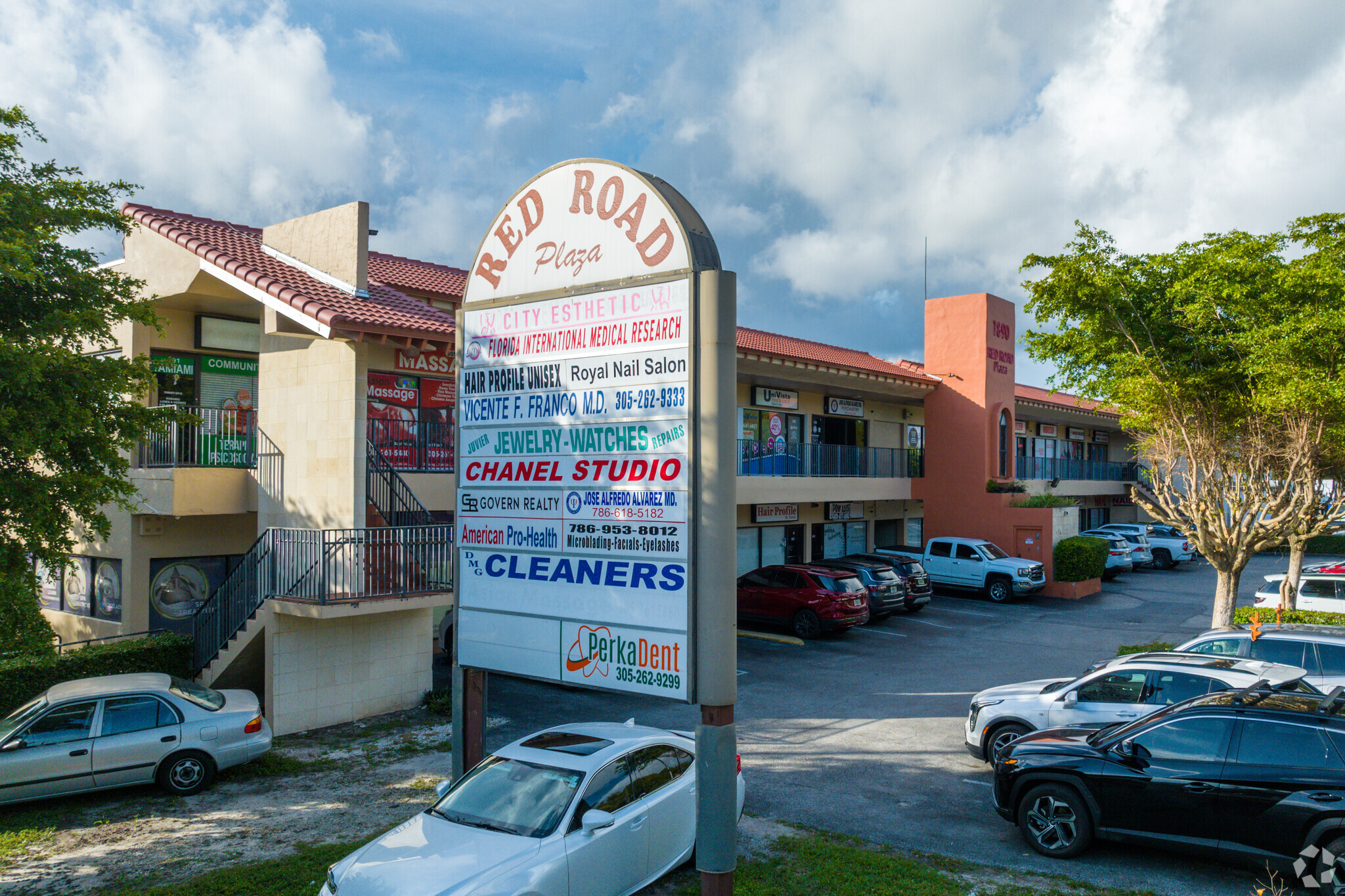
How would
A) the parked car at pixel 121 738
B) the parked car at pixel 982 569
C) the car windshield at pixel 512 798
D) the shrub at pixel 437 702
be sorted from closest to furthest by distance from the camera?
the car windshield at pixel 512 798 → the parked car at pixel 121 738 → the shrub at pixel 437 702 → the parked car at pixel 982 569

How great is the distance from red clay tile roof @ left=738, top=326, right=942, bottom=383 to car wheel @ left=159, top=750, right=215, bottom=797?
15827 millimetres

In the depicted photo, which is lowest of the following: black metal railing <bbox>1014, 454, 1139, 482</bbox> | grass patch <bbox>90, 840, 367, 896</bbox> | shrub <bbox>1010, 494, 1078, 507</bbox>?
grass patch <bbox>90, 840, 367, 896</bbox>

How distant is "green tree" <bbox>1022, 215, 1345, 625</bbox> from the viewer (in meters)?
14.1

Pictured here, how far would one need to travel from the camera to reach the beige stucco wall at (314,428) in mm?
13195

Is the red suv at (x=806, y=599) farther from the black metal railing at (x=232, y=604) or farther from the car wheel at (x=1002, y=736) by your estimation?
the black metal railing at (x=232, y=604)

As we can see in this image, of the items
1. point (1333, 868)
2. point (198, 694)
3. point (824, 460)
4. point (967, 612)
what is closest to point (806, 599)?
point (967, 612)

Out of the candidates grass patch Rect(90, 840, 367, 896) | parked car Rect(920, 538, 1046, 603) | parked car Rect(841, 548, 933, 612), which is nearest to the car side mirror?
grass patch Rect(90, 840, 367, 896)

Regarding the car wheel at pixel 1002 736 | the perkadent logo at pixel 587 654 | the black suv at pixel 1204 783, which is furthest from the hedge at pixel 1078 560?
the perkadent logo at pixel 587 654

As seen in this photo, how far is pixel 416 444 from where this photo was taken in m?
15.4

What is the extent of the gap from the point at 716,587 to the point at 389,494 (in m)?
10.3

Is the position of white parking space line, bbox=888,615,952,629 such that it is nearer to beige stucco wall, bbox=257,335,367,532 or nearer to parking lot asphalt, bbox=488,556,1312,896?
parking lot asphalt, bbox=488,556,1312,896

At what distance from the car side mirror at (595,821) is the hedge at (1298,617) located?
15.2 meters

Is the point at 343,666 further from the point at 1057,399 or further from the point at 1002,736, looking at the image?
the point at 1057,399

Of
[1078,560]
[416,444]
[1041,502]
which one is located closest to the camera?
[416,444]
